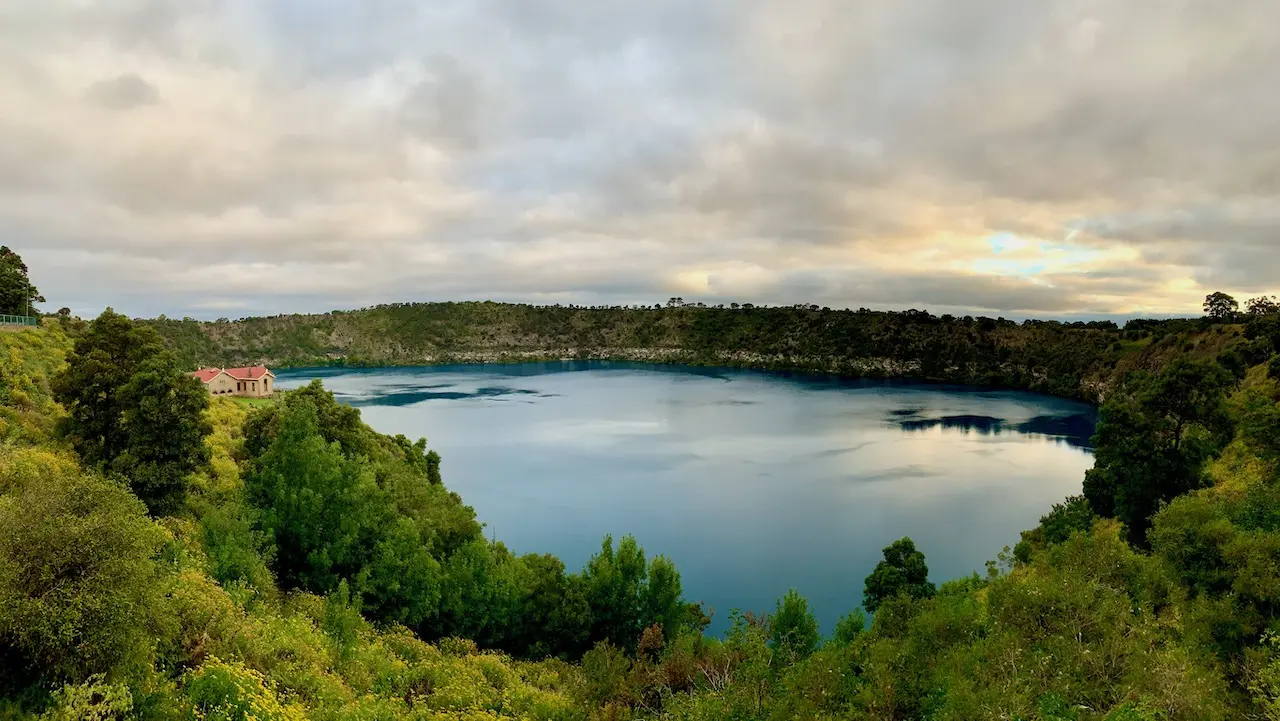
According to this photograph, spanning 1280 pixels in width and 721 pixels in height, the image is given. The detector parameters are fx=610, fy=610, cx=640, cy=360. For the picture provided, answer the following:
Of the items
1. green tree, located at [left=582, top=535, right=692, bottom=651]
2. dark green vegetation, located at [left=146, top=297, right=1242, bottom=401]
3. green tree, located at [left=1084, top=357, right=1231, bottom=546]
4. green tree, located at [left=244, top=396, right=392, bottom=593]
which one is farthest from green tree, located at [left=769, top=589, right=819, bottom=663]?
dark green vegetation, located at [left=146, top=297, right=1242, bottom=401]

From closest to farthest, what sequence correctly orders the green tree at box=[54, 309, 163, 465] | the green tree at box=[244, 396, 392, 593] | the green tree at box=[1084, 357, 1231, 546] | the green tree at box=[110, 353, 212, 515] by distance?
the green tree at box=[110, 353, 212, 515] → the green tree at box=[54, 309, 163, 465] → the green tree at box=[244, 396, 392, 593] → the green tree at box=[1084, 357, 1231, 546]

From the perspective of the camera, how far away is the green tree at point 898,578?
3159 cm

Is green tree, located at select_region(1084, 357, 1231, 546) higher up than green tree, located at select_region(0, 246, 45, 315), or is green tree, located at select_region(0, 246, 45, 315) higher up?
green tree, located at select_region(0, 246, 45, 315)

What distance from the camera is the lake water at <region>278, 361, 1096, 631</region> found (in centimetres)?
4366

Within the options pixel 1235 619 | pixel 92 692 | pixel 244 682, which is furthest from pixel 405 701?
pixel 1235 619

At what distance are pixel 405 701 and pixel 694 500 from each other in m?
41.2

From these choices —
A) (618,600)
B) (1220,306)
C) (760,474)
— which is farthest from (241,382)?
(1220,306)

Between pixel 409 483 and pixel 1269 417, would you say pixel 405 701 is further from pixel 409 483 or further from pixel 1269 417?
pixel 1269 417

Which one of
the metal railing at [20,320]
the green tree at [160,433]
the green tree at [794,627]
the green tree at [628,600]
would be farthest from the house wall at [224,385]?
the green tree at [794,627]

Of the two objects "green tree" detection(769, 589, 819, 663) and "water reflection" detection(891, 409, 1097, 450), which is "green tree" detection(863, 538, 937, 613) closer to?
"green tree" detection(769, 589, 819, 663)

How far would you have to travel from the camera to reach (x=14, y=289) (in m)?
35.5

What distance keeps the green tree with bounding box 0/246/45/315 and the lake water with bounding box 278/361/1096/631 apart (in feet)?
106

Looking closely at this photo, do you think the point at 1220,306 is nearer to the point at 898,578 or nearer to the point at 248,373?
the point at 898,578

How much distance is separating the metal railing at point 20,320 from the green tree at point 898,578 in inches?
1897
